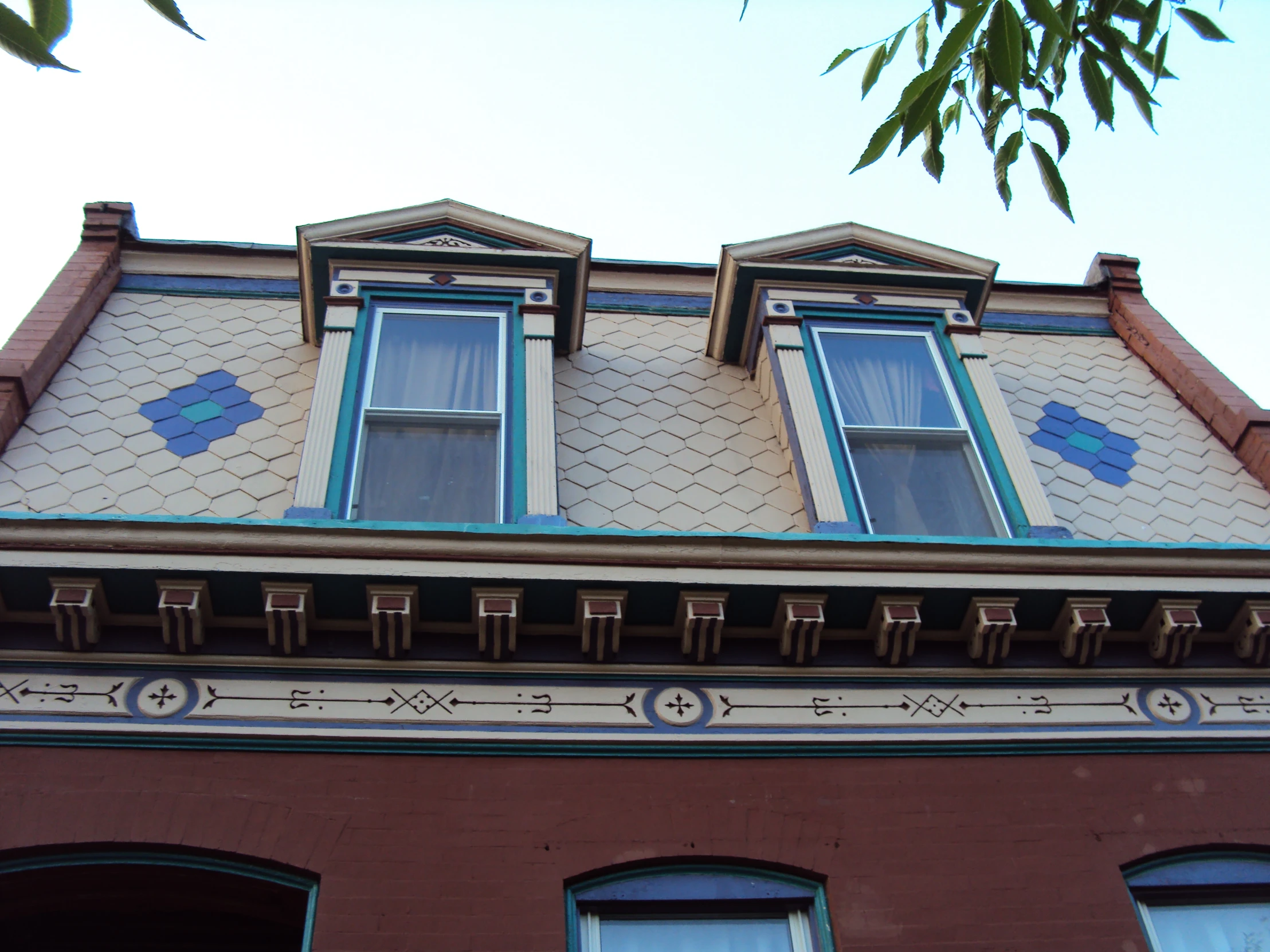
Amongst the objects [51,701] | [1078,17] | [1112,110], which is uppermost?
[1078,17]

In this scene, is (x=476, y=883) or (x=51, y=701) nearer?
(x=476, y=883)

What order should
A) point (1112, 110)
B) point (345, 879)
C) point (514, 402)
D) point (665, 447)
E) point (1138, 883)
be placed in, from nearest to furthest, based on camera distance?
point (1112, 110) < point (345, 879) < point (1138, 883) < point (514, 402) < point (665, 447)

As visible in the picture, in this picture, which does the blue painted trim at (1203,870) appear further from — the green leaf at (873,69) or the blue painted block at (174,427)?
the blue painted block at (174,427)

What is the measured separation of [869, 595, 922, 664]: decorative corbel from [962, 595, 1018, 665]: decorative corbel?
322 millimetres

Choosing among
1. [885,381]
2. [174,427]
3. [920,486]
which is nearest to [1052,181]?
[920,486]

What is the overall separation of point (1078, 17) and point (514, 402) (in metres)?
4.65

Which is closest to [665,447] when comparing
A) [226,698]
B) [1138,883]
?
[226,698]

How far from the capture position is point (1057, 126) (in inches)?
184

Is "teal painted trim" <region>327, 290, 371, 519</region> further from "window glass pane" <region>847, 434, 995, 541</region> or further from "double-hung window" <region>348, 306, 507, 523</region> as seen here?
"window glass pane" <region>847, 434, 995, 541</region>

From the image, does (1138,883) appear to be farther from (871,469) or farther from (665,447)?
(665,447)

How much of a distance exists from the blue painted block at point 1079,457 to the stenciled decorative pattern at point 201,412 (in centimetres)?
617

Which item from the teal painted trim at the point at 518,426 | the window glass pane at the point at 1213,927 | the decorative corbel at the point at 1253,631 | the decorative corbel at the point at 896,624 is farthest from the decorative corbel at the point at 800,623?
the decorative corbel at the point at 1253,631

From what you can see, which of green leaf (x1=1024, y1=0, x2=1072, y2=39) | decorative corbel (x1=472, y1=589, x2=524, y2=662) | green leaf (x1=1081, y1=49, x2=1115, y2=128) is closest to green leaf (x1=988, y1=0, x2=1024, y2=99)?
green leaf (x1=1024, y1=0, x2=1072, y2=39)

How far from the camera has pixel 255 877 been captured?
5.79 metres
